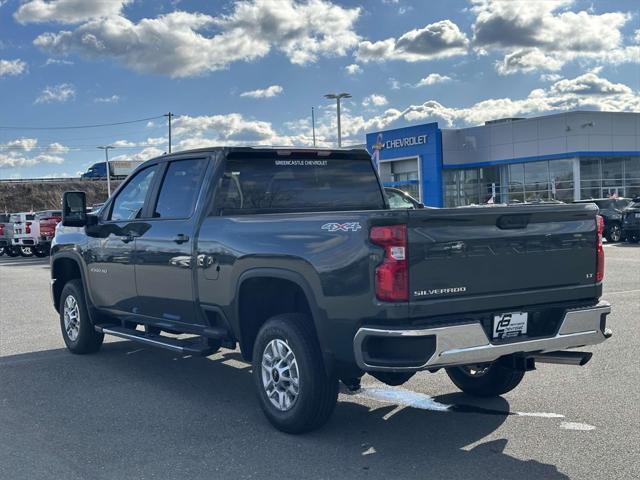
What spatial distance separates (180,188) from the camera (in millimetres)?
6430

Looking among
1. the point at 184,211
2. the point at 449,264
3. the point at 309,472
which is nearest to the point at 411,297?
the point at 449,264

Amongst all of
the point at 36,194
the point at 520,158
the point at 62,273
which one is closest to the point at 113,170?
the point at 36,194

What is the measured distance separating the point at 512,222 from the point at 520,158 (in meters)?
41.3

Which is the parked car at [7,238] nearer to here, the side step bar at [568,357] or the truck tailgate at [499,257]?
the side step bar at [568,357]

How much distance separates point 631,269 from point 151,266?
1243cm

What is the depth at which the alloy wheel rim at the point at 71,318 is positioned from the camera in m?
7.98

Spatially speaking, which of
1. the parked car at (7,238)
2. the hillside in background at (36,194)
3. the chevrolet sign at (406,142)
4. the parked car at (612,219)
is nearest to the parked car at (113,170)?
the hillside in background at (36,194)

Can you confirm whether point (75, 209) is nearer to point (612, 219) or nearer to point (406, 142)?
point (612, 219)

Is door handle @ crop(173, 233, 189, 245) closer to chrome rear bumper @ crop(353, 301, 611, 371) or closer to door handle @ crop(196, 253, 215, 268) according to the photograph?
door handle @ crop(196, 253, 215, 268)

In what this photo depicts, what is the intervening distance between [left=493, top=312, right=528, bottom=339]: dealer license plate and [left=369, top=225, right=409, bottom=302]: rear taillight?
71 cm

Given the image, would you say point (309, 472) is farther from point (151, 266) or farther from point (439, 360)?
point (151, 266)

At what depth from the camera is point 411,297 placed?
4348 mm

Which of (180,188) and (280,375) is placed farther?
(180,188)

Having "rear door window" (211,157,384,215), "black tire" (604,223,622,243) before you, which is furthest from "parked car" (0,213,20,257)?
"rear door window" (211,157,384,215)
